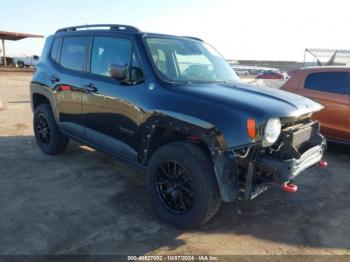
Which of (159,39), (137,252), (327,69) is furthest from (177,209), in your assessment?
(327,69)

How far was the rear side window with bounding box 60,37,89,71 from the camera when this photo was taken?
4.96m

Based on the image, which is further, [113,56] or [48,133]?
[48,133]

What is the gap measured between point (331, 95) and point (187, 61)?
3525 millimetres

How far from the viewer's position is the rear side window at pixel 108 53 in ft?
14.0

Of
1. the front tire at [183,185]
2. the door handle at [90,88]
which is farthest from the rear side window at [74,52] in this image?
the front tire at [183,185]

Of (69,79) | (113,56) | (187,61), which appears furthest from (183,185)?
(69,79)

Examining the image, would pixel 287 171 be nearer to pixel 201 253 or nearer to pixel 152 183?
pixel 201 253

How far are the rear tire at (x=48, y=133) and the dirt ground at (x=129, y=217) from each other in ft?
1.00

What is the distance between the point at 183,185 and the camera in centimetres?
365

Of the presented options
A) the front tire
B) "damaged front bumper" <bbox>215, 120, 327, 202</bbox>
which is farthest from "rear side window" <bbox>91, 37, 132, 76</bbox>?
"damaged front bumper" <bbox>215, 120, 327, 202</bbox>

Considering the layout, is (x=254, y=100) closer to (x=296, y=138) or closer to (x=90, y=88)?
(x=296, y=138)

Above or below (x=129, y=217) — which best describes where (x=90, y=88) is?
above

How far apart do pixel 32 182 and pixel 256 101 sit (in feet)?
10.4

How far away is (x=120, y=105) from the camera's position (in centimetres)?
420
